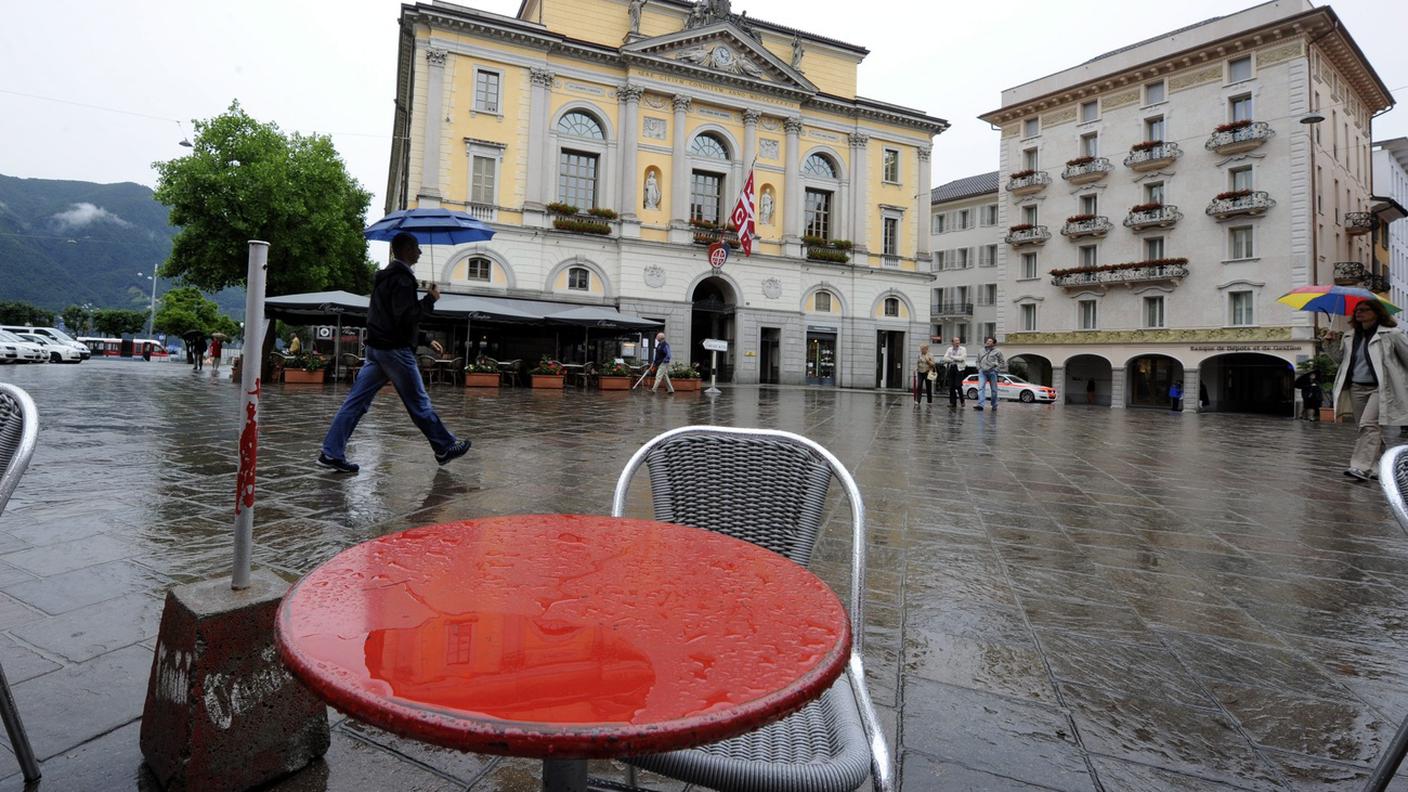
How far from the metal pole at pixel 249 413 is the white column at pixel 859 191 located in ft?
99.9

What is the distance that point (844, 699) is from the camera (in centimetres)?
136

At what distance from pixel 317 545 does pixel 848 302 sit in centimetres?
2876

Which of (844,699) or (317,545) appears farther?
(317,545)

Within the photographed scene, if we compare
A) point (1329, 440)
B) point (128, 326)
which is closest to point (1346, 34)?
point (1329, 440)

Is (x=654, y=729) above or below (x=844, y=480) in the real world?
below

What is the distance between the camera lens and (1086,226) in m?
32.1

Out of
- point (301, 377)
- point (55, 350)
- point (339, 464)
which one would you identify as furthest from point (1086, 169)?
point (55, 350)

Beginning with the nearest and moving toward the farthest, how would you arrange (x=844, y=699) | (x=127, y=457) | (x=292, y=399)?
(x=844, y=699), (x=127, y=457), (x=292, y=399)

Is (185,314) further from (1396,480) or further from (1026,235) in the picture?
(1396,480)

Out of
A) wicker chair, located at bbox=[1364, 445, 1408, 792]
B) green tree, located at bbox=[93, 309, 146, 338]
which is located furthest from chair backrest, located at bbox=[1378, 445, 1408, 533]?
green tree, located at bbox=[93, 309, 146, 338]

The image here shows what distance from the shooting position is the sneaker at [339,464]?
4930 mm

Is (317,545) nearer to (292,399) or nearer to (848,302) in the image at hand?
(292,399)

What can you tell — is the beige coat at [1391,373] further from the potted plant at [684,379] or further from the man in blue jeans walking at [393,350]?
the potted plant at [684,379]

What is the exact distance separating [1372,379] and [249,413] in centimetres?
807
